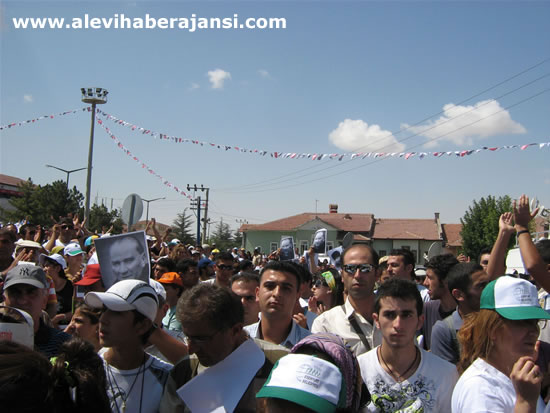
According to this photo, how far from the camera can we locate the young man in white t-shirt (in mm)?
2684

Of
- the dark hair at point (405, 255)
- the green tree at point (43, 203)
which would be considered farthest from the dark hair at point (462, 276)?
the green tree at point (43, 203)

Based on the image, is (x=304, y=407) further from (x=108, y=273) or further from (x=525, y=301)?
(x=108, y=273)

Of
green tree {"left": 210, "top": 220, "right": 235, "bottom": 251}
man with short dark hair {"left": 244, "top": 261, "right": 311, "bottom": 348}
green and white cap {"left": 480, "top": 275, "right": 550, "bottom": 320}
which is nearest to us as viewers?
green and white cap {"left": 480, "top": 275, "right": 550, "bottom": 320}

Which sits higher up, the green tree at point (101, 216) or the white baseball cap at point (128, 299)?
the green tree at point (101, 216)

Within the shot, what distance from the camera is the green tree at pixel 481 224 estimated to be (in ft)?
155

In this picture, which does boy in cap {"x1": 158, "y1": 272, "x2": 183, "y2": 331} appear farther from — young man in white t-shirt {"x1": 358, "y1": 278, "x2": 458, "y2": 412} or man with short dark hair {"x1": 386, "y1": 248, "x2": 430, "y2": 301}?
young man in white t-shirt {"x1": 358, "y1": 278, "x2": 458, "y2": 412}

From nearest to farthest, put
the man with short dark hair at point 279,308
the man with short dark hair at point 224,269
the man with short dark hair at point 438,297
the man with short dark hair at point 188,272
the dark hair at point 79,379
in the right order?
the dark hair at point 79,379 → the man with short dark hair at point 279,308 → the man with short dark hair at point 438,297 → the man with short dark hair at point 188,272 → the man with short dark hair at point 224,269

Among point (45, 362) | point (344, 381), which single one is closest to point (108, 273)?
point (45, 362)

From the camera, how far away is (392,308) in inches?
119

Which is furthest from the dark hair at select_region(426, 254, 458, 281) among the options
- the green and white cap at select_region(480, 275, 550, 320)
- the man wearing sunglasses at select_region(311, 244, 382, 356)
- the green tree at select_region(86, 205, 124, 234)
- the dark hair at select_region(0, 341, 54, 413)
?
the green tree at select_region(86, 205, 124, 234)

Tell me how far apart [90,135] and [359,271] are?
65.1 feet

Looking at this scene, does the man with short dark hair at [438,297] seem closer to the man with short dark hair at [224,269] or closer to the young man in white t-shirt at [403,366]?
the young man in white t-shirt at [403,366]

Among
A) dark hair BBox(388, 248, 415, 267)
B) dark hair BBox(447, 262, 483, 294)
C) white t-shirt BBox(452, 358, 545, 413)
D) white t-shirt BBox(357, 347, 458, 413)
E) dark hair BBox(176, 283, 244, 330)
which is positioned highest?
dark hair BBox(388, 248, 415, 267)

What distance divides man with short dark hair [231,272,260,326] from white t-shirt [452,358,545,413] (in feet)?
7.76
